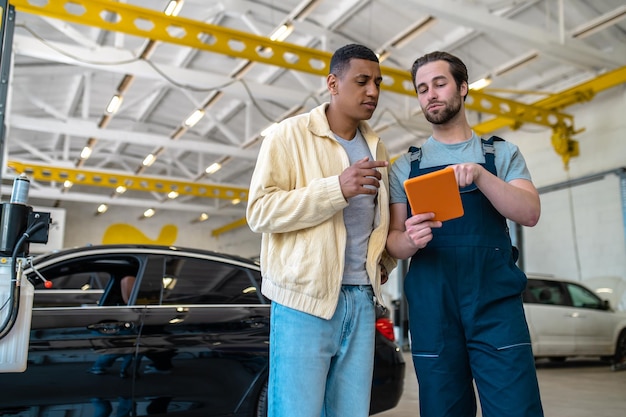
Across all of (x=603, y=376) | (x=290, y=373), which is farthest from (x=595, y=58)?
(x=290, y=373)

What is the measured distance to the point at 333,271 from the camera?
5.43ft

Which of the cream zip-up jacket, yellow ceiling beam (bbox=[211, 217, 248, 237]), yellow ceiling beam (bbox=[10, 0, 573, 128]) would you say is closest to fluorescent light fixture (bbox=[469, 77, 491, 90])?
yellow ceiling beam (bbox=[10, 0, 573, 128])

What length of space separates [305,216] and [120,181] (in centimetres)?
1565

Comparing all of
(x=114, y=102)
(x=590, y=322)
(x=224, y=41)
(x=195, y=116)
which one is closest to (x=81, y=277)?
(x=224, y=41)

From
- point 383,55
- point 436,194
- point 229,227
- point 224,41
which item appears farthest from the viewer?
point 229,227

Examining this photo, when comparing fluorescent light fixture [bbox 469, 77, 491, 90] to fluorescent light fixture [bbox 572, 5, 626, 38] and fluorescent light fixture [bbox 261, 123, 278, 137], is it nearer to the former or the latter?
fluorescent light fixture [bbox 572, 5, 626, 38]

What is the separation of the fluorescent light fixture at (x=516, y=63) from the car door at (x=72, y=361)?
7926 mm

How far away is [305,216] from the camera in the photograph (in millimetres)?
1621

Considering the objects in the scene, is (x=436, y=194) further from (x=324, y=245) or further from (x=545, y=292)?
(x=545, y=292)

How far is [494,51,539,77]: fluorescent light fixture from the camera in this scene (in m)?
9.17

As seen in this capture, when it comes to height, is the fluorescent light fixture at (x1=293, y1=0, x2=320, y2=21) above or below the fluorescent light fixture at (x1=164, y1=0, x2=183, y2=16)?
above

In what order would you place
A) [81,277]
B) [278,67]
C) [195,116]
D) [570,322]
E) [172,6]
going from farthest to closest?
1. [195,116]
2. [278,67]
3. [570,322]
4. [172,6]
5. [81,277]

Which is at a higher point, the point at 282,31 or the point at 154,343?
the point at 282,31

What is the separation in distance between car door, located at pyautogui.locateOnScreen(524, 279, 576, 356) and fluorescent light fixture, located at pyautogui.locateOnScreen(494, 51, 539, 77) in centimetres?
348
